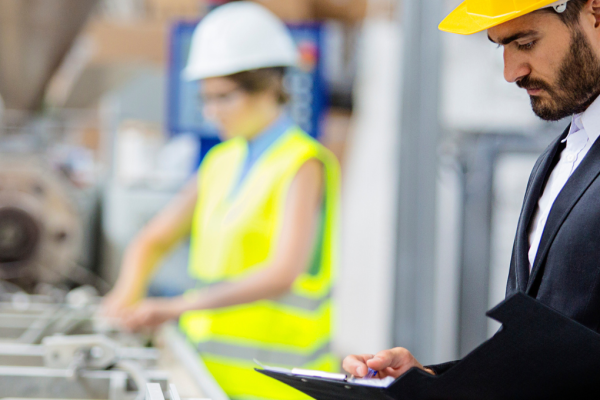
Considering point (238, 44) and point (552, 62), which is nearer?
point (552, 62)

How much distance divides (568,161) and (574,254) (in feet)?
0.46

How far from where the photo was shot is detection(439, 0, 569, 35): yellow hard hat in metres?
0.64

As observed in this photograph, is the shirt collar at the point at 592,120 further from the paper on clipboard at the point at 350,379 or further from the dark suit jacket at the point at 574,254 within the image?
the paper on clipboard at the point at 350,379

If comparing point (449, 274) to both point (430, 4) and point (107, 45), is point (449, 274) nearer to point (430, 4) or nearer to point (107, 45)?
point (430, 4)

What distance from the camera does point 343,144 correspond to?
442 centimetres

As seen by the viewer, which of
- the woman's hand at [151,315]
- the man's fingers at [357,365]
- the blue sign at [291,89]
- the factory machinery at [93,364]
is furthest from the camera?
the blue sign at [291,89]

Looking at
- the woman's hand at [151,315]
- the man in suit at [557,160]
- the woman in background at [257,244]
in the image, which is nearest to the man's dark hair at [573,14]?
the man in suit at [557,160]

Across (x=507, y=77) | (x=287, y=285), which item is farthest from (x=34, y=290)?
(x=507, y=77)

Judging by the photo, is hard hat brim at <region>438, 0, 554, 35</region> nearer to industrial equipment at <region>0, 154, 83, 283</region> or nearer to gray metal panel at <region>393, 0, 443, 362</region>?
gray metal panel at <region>393, 0, 443, 362</region>

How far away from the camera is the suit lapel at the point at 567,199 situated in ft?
2.00

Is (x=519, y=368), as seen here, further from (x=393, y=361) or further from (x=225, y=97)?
(x=225, y=97)

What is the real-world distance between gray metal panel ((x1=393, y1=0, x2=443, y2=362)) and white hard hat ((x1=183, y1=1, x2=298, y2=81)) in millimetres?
987

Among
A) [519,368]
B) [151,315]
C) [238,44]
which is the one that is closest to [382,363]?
[519,368]

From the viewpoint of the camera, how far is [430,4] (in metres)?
2.76
